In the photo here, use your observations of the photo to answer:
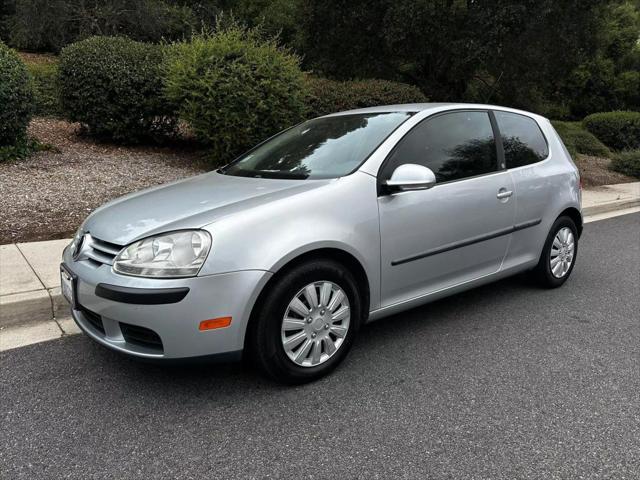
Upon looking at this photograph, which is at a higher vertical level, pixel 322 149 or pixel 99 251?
pixel 322 149

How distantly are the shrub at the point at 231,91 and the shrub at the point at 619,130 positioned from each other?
13.0m

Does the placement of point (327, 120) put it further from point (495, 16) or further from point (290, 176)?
point (495, 16)

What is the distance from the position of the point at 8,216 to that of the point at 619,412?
5.83 m

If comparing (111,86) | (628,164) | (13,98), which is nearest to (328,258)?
(13,98)

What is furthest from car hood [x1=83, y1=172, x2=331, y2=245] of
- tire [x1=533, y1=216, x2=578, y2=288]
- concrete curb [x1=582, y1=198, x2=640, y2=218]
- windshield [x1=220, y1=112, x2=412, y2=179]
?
concrete curb [x1=582, y1=198, x2=640, y2=218]

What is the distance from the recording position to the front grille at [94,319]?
2916mm

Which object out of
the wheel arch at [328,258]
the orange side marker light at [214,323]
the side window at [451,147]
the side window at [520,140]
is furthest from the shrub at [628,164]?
the orange side marker light at [214,323]

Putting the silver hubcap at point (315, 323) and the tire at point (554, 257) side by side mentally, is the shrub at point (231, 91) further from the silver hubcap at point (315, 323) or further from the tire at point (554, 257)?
the silver hubcap at point (315, 323)

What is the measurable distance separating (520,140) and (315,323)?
8.15ft

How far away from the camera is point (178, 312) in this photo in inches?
103

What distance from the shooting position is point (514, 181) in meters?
4.08

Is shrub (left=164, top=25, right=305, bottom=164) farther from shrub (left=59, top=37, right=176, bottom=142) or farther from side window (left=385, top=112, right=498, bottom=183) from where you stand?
side window (left=385, top=112, right=498, bottom=183)

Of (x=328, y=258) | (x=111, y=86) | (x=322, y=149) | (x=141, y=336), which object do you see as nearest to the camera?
(x=141, y=336)

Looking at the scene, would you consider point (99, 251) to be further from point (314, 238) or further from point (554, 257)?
point (554, 257)
